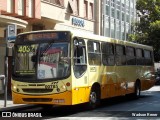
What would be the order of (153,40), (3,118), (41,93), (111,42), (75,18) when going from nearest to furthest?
1. (3,118)
2. (41,93)
3. (111,42)
4. (75,18)
5. (153,40)

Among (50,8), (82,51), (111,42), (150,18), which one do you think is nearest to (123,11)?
(150,18)

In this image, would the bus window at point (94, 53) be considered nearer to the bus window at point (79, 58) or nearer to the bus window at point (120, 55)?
the bus window at point (79, 58)

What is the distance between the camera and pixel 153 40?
40.8 meters

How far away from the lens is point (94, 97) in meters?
16.1

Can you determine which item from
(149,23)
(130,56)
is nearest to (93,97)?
(130,56)

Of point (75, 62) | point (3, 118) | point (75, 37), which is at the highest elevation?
point (75, 37)

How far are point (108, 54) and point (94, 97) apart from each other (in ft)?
Result: 7.99

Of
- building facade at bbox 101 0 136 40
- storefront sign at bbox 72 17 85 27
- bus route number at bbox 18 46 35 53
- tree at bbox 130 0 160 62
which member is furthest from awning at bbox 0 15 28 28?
building facade at bbox 101 0 136 40

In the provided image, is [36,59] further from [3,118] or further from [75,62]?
[3,118]

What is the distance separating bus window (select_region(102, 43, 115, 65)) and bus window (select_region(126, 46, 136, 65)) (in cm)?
217

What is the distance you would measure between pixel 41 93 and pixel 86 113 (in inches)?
72.3

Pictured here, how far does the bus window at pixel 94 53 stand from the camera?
15.8 meters

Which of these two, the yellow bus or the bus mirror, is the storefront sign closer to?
the yellow bus

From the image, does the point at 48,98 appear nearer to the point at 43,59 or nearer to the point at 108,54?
the point at 43,59
